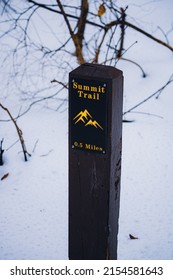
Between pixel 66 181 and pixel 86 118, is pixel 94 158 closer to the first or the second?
pixel 86 118

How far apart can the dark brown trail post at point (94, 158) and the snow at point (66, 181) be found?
91cm

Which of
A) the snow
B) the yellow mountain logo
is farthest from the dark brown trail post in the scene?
the snow

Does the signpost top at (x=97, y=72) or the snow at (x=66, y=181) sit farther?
the snow at (x=66, y=181)

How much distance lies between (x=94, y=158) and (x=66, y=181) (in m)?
1.77

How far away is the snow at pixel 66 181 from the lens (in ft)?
10.5

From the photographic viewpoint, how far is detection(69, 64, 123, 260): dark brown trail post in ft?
6.19

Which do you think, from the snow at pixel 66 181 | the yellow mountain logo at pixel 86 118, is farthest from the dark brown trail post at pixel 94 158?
the snow at pixel 66 181

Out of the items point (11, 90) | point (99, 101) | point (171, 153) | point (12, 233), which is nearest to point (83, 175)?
point (99, 101)

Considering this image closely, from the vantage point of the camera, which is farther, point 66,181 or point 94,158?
point 66,181

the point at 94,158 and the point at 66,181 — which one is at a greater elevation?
the point at 94,158

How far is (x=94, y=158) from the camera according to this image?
201cm

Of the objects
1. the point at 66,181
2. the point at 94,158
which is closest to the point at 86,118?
the point at 94,158

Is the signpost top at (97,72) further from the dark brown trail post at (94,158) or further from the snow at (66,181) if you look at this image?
the snow at (66,181)

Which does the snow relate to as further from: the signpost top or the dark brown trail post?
the signpost top
